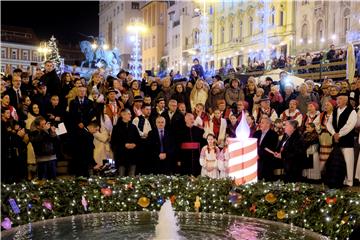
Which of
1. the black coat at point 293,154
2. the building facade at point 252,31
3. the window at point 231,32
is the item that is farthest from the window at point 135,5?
the black coat at point 293,154

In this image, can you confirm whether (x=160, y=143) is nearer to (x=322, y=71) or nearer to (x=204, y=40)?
(x=322, y=71)

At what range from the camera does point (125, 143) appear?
10.6 m

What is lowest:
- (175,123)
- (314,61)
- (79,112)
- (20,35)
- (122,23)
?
(175,123)

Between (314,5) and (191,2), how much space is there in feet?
89.2

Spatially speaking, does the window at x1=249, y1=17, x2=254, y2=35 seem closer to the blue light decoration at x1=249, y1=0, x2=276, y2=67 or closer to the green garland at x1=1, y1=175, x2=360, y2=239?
the blue light decoration at x1=249, y1=0, x2=276, y2=67

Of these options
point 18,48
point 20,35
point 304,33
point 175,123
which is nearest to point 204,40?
Result: point 304,33

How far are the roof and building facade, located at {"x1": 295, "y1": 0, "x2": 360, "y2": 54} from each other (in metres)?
61.0

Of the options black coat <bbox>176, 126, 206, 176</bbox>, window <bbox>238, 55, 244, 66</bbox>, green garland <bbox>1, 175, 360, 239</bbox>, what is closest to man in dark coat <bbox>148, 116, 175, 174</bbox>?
black coat <bbox>176, 126, 206, 176</bbox>

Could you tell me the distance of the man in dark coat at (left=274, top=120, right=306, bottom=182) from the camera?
33.8 feet

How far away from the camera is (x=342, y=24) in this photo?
3944 cm

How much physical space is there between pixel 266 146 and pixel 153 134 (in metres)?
2.43

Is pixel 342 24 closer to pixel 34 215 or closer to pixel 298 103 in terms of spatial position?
pixel 298 103

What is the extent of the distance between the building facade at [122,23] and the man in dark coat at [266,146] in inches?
3042

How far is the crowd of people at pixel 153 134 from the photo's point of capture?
33.4 ft
